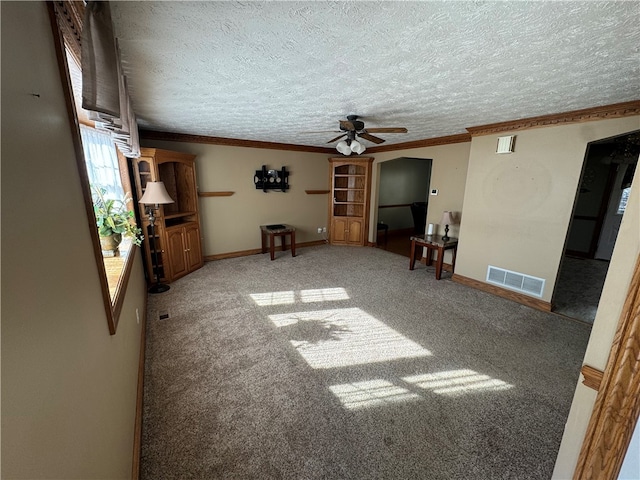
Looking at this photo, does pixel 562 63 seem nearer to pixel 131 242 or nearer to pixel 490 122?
pixel 490 122

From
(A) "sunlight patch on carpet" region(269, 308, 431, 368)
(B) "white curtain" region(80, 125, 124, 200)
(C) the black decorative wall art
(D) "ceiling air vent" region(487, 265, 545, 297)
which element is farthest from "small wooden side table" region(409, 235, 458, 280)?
(B) "white curtain" region(80, 125, 124, 200)

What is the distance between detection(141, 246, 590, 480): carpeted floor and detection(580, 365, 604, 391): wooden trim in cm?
89

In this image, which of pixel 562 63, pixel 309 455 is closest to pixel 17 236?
pixel 309 455

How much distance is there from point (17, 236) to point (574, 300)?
5246mm

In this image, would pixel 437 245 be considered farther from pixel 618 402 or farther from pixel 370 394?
pixel 618 402

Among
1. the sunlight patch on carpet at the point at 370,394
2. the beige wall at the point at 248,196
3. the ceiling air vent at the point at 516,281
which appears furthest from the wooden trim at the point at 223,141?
the sunlight patch on carpet at the point at 370,394

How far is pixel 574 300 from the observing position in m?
3.64

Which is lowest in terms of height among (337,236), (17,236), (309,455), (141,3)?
(309,455)

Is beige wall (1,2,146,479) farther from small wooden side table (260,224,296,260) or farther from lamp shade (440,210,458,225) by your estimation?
lamp shade (440,210,458,225)

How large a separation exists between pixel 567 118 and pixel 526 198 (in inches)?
37.4

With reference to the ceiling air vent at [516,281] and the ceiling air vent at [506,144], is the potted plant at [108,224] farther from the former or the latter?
the ceiling air vent at [516,281]

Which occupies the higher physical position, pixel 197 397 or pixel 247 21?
pixel 247 21

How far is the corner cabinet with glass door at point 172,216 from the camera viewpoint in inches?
146

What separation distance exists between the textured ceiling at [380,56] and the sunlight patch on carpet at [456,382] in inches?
92.5
